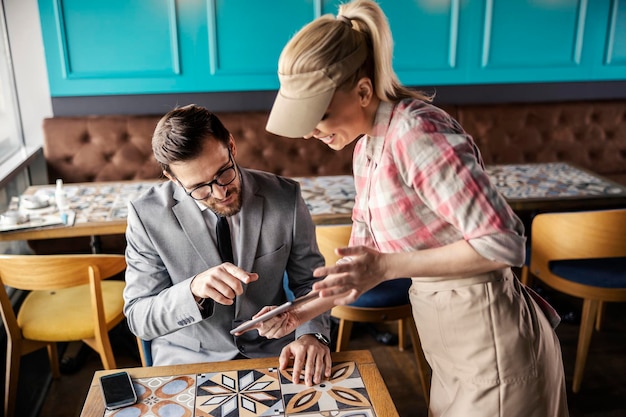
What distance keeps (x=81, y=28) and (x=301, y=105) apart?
301 cm

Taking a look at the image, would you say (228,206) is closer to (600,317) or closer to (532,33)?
(600,317)

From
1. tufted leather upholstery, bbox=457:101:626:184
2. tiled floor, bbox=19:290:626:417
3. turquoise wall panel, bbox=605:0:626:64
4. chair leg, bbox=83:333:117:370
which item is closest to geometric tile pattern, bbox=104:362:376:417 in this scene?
chair leg, bbox=83:333:117:370

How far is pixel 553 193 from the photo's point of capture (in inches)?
112

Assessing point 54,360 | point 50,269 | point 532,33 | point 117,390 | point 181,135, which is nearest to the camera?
point 117,390

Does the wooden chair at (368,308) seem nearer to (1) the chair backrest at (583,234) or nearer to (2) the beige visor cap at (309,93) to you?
(1) the chair backrest at (583,234)

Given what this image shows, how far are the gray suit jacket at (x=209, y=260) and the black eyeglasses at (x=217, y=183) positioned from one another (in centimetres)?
7

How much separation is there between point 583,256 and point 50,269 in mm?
2060

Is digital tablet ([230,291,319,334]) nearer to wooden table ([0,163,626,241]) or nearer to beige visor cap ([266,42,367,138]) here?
beige visor cap ([266,42,367,138])

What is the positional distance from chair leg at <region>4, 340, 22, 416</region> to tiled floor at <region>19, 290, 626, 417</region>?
0.71ft

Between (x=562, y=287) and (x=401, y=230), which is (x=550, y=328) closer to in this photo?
(x=401, y=230)

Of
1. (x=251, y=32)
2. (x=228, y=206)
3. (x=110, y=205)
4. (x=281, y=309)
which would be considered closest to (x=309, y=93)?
(x=281, y=309)

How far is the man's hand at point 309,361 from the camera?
53.1 inches

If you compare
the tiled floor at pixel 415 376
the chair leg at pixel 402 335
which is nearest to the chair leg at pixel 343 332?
the tiled floor at pixel 415 376

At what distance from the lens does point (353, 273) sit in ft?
3.60
